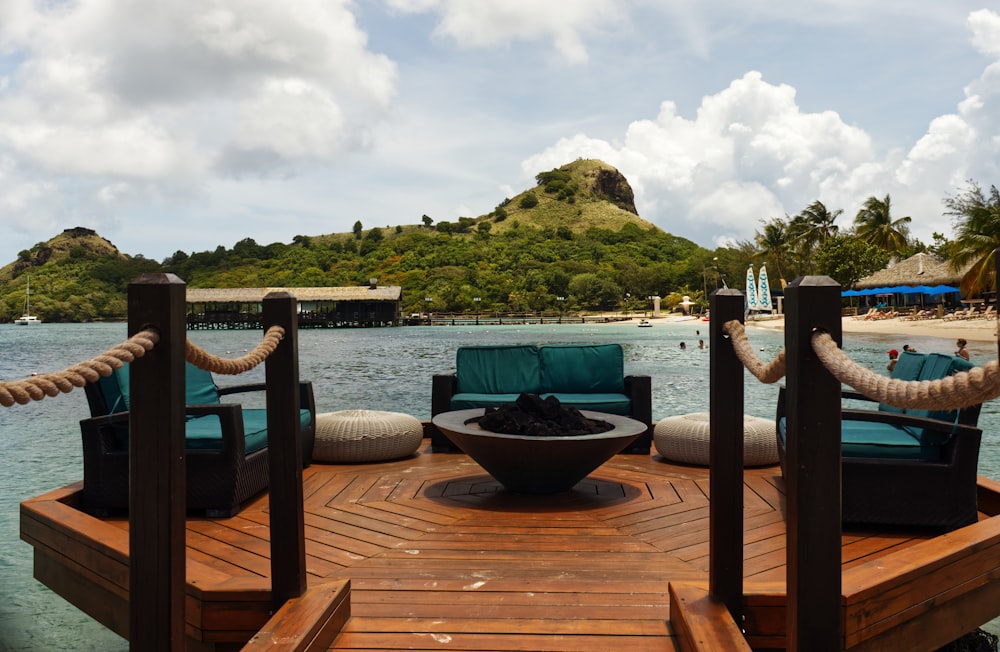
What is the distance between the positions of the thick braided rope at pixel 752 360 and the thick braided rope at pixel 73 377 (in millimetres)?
1192

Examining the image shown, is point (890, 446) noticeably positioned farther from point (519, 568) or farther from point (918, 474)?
point (519, 568)

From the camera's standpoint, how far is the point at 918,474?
9.70ft

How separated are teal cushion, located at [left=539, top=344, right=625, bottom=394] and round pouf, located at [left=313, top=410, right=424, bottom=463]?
4.01 feet

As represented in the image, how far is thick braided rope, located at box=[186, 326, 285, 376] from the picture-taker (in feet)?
4.96

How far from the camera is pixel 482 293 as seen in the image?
2913 inches

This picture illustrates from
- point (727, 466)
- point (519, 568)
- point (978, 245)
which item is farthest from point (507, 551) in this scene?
point (978, 245)

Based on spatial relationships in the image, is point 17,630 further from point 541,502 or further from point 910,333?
point 910,333

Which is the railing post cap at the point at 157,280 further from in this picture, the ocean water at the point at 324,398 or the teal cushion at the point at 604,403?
the ocean water at the point at 324,398

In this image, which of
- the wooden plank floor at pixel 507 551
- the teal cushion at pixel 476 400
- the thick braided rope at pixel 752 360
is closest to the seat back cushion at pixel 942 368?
the wooden plank floor at pixel 507 551

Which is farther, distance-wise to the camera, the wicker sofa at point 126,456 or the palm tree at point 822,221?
the palm tree at point 822,221

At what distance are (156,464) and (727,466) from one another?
1470 mm

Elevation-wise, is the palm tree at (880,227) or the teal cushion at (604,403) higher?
the palm tree at (880,227)

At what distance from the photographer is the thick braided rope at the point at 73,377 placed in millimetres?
1073

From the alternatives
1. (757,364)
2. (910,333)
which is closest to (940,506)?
(757,364)
